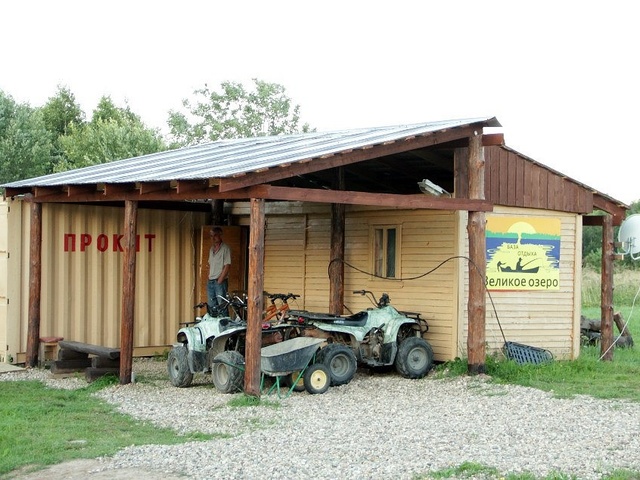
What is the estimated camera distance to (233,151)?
1495 cm

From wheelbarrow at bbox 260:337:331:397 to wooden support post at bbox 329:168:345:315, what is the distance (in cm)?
309

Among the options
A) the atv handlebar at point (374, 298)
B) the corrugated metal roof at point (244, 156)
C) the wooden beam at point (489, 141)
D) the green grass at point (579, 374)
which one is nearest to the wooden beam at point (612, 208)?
the green grass at point (579, 374)

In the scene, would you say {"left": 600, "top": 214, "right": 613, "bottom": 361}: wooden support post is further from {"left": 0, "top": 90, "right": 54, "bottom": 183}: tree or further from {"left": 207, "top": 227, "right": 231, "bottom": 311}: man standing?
{"left": 0, "top": 90, "right": 54, "bottom": 183}: tree

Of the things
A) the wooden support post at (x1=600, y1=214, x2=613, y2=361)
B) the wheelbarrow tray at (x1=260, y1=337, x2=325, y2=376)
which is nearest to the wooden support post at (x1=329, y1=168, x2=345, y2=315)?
the wheelbarrow tray at (x1=260, y1=337, x2=325, y2=376)

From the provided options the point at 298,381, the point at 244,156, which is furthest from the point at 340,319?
the point at 244,156

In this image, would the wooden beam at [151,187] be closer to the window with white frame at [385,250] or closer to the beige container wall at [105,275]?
the beige container wall at [105,275]

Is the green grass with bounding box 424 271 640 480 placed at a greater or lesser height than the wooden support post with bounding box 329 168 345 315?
lesser

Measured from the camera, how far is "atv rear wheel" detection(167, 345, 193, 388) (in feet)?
40.9

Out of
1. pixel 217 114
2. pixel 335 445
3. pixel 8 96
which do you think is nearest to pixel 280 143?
pixel 335 445

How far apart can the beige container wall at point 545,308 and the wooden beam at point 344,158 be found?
5.76 ft

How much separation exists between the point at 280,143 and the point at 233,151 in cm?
73

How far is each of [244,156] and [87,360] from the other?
3645 millimetres

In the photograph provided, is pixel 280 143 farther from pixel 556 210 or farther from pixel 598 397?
pixel 598 397

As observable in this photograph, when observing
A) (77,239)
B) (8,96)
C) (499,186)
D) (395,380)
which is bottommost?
(395,380)
